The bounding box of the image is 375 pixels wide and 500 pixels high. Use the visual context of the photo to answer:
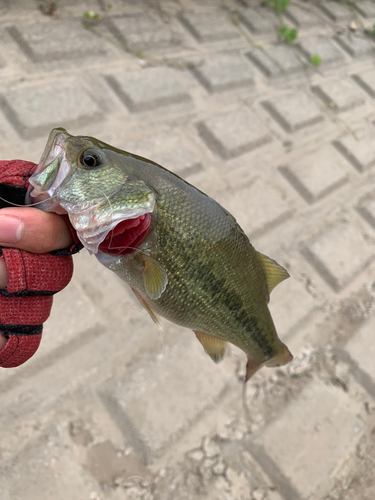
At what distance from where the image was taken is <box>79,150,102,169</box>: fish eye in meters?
0.99

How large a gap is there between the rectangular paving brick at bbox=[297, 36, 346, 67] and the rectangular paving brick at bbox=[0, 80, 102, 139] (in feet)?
8.17

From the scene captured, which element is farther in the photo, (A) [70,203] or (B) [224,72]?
(B) [224,72]

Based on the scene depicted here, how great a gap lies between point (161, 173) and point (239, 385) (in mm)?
1258

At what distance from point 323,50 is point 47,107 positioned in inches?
121

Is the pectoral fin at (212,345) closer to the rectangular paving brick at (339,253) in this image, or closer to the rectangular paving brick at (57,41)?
the rectangular paving brick at (339,253)

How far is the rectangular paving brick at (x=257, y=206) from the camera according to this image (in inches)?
95.3

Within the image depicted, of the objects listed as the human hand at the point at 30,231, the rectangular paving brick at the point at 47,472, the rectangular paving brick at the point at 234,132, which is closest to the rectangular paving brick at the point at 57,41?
the rectangular paving brick at the point at 234,132

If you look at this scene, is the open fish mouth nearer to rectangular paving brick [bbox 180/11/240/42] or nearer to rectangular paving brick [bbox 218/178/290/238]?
rectangular paving brick [bbox 218/178/290/238]

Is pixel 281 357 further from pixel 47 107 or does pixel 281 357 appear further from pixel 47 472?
pixel 47 107

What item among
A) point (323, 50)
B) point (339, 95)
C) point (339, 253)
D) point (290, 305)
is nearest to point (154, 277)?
point (290, 305)

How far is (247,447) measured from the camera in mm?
1746

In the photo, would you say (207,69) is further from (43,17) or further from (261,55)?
(43,17)

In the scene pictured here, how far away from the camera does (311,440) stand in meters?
1.82

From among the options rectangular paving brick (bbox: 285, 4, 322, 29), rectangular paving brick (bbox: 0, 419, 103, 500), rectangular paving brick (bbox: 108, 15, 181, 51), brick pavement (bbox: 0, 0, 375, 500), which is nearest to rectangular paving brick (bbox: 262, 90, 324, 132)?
brick pavement (bbox: 0, 0, 375, 500)
